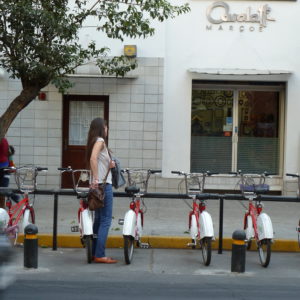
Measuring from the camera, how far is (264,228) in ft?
28.4

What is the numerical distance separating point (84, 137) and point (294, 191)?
5.04 meters

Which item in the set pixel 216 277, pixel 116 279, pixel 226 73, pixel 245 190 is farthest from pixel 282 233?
pixel 226 73

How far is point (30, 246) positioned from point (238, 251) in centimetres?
257

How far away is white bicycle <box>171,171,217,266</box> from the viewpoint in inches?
344

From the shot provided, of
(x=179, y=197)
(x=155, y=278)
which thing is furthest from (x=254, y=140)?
(x=155, y=278)

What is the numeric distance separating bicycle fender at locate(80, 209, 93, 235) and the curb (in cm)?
123

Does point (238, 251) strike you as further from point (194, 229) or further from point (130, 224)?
point (130, 224)

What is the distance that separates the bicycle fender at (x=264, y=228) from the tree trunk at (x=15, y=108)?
15.6 ft

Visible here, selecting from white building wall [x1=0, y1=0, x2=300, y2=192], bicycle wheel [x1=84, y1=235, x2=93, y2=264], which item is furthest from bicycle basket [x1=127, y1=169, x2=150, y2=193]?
white building wall [x1=0, y1=0, x2=300, y2=192]

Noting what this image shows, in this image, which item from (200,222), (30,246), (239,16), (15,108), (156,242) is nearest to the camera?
(30,246)

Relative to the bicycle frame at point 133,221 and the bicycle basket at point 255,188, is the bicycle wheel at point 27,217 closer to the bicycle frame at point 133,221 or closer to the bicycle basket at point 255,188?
the bicycle frame at point 133,221

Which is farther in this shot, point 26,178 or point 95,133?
point 26,178

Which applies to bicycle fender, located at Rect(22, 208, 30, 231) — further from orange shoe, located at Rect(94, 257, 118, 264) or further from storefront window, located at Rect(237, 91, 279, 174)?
storefront window, located at Rect(237, 91, 279, 174)

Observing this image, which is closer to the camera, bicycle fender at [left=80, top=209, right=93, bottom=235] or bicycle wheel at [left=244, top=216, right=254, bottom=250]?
bicycle fender at [left=80, top=209, right=93, bottom=235]
